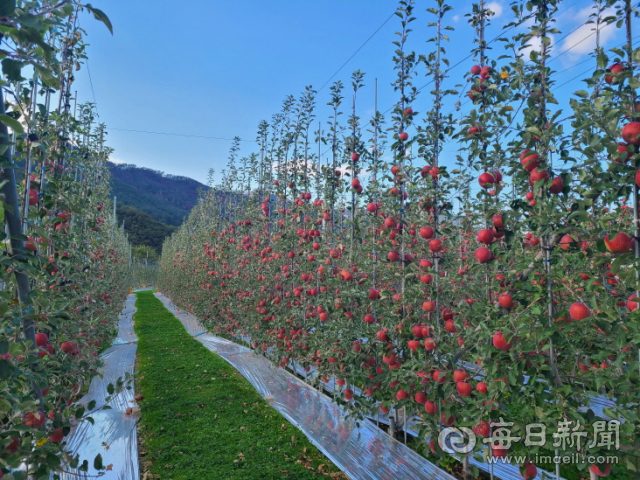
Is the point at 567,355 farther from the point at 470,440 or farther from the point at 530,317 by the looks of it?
the point at 470,440

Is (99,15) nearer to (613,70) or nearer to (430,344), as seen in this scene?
(613,70)

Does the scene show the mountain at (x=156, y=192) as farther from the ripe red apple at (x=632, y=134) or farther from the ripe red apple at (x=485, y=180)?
the ripe red apple at (x=632, y=134)

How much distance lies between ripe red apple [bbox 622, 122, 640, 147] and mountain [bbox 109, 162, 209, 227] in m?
58.4

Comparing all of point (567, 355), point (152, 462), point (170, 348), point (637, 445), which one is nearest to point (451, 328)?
point (567, 355)

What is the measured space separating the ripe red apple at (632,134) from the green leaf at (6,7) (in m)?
2.15

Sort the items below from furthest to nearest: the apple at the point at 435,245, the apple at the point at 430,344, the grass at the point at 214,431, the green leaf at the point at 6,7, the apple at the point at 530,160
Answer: the grass at the point at 214,431, the apple at the point at 435,245, the apple at the point at 430,344, the apple at the point at 530,160, the green leaf at the point at 6,7

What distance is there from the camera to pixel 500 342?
1.88 metres

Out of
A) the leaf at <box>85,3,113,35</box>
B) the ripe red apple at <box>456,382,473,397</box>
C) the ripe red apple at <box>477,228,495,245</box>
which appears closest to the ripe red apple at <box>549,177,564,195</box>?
the ripe red apple at <box>477,228,495,245</box>

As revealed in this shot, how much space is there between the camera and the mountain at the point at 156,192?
204ft

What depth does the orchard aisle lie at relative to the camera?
126 inches

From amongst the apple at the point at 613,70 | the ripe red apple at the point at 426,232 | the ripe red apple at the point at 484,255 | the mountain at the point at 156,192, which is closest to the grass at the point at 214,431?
the ripe red apple at the point at 426,232

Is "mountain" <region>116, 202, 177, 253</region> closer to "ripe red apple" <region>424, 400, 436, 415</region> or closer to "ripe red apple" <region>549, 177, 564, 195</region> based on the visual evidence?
"ripe red apple" <region>424, 400, 436, 415</region>

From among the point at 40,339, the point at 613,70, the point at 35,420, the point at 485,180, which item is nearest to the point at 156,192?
the point at 40,339

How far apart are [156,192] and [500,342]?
288ft
